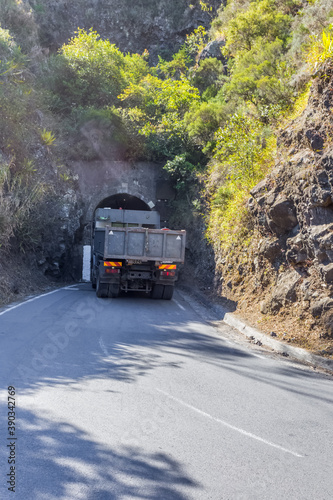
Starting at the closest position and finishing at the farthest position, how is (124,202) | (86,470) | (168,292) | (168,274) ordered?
(86,470)
(168,274)
(168,292)
(124,202)

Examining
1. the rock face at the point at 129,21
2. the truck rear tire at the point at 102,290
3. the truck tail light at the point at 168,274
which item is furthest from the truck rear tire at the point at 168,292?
the rock face at the point at 129,21

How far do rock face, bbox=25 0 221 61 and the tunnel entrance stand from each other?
16.6 meters

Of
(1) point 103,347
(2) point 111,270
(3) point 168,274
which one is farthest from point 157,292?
(1) point 103,347

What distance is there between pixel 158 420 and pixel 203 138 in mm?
19799

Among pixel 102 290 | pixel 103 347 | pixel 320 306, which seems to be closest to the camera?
pixel 103 347

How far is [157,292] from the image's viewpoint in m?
16.2

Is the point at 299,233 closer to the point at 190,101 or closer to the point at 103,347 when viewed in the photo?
the point at 103,347

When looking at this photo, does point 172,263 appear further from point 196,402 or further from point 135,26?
point 135,26

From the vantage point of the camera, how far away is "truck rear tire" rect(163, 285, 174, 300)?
1610 centimetres

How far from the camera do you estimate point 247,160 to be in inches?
616

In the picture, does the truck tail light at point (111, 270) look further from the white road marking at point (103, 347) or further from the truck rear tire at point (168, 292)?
the white road marking at point (103, 347)

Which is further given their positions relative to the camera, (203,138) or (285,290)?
(203,138)

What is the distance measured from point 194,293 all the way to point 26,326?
927cm

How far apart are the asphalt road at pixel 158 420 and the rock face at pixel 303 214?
218 cm
